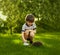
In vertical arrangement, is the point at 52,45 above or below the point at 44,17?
below

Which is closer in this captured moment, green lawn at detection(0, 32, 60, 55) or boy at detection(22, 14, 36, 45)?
green lawn at detection(0, 32, 60, 55)

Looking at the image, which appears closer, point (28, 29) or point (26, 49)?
point (26, 49)

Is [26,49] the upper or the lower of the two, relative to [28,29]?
lower

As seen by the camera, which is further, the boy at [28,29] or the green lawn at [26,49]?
the boy at [28,29]

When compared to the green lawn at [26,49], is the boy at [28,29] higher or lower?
higher

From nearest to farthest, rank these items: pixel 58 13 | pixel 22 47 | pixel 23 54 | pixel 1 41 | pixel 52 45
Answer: pixel 23 54 < pixel 22 47 < pixel 52 45 < pixel 1 41 < pixel 58 13

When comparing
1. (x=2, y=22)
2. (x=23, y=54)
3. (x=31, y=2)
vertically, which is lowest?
(x=23, y=54)

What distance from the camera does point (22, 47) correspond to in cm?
836

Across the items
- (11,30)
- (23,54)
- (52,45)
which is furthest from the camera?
(11,30)

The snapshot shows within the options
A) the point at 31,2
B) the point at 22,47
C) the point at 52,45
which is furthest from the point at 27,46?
the point at 31,2

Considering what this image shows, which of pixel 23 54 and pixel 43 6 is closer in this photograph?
pixel 23 54

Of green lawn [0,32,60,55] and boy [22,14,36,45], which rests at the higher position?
boy [22,14,36,45]

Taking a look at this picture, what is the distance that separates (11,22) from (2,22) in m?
0.55

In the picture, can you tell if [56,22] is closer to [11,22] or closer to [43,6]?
[43,6]
